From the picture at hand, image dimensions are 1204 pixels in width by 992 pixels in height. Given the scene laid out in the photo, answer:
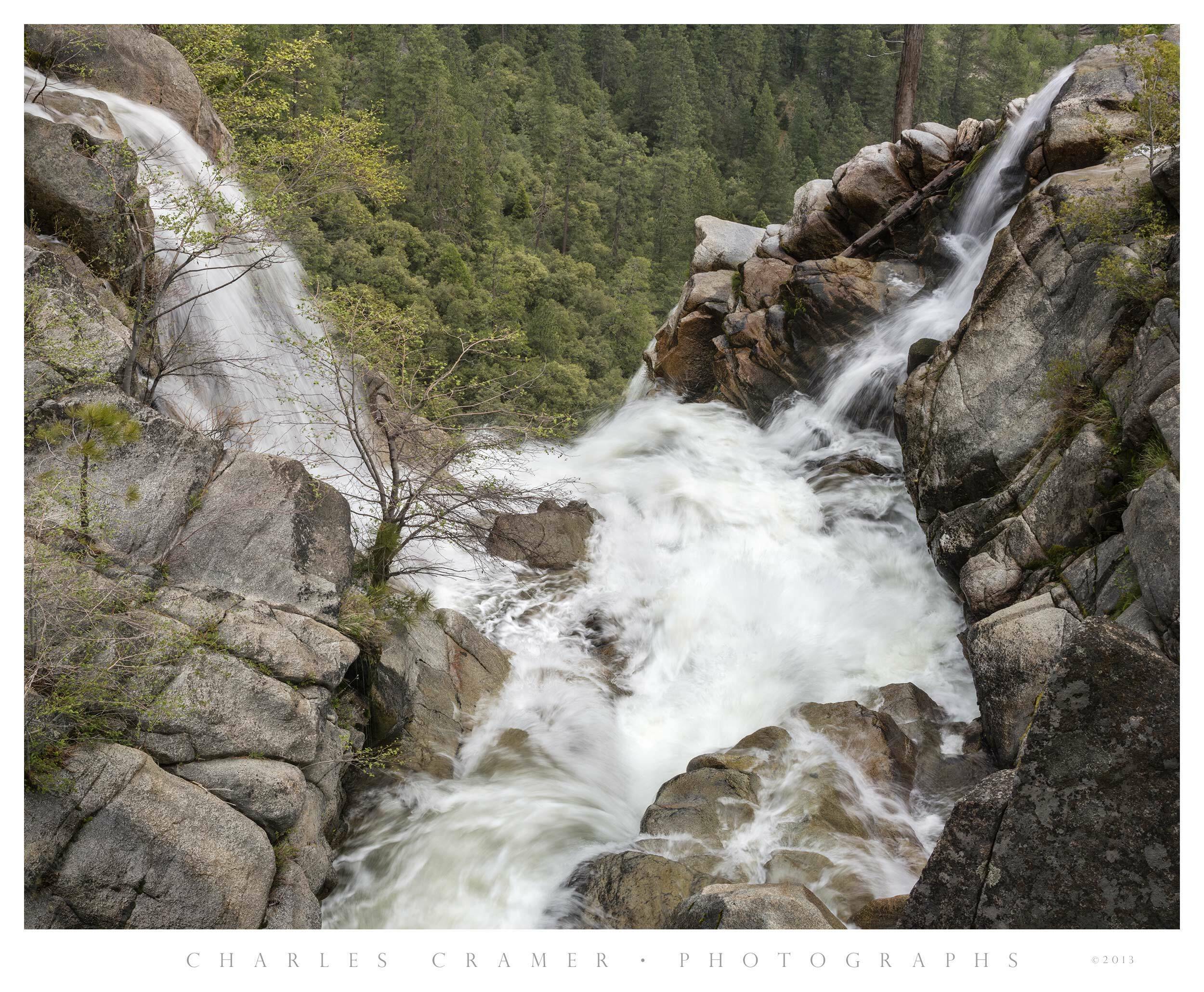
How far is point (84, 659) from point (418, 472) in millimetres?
5097

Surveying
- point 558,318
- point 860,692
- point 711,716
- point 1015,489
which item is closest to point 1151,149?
point 1015,489

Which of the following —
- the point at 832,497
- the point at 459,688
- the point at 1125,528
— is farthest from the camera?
the point at 832,497

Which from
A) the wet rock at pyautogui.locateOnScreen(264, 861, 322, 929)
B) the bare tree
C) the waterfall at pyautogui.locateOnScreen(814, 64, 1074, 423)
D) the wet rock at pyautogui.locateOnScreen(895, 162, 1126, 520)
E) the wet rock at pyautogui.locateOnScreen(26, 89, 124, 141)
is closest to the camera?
the wet rock at pyautogui.locateOnScreen(264, 861, 322, 929)

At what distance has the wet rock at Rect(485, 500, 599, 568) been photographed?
1218 cm

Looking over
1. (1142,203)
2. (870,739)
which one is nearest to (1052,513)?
(870,739)

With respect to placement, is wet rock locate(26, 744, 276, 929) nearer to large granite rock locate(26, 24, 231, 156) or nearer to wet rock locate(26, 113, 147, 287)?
wet rock locate(26, 113, 147, 287)

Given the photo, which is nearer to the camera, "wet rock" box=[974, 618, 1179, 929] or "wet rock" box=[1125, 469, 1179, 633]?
"wet rock" box=[974, 618, 1179, 929]

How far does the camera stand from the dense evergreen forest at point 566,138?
2409 cm

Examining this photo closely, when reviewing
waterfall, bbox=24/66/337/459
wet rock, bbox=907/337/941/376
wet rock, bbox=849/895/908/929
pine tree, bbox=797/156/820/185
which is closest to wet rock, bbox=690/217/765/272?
wet rock, bbox=907/337/941/376

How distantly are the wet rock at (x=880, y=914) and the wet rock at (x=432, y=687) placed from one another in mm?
4233

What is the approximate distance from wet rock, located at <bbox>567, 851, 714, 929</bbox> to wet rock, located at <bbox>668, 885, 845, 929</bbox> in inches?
46.0

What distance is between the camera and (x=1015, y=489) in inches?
367

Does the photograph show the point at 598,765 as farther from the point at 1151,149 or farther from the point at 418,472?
the point at 1151,149

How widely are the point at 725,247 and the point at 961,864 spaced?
1530 centimetres
